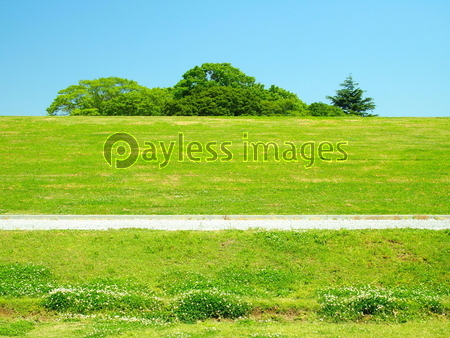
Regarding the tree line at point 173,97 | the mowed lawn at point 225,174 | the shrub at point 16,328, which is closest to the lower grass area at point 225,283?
the shrub at point 16,328

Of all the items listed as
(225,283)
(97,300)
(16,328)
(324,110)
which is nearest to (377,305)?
(225,283)

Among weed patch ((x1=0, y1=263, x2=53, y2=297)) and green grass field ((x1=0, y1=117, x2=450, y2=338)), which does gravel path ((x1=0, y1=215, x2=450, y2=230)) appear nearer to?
green grass field ((x1=0, y1=117, x2=450, y2=338))

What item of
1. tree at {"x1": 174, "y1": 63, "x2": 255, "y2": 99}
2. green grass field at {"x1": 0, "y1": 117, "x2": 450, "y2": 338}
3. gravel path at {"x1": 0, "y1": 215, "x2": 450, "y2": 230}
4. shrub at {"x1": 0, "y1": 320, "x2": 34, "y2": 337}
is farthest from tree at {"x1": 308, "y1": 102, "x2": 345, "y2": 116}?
shrub at {"x1": 0, "y1": 320, "x2": 34, "y2": 337}

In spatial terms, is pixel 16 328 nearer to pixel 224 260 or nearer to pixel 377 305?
pixel 224 260

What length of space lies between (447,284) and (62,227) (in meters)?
10.8

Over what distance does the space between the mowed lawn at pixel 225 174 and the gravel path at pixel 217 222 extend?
43.2 inches

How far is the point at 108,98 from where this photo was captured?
3046 inches

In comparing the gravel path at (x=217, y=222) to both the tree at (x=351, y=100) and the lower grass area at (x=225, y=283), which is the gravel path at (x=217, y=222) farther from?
the tree at (x=351, y=100)

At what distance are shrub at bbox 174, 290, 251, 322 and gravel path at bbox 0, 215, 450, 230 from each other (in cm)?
415

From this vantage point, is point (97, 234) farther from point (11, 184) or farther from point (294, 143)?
point (294, 143)

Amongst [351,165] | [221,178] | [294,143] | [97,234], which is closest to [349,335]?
[97,234]

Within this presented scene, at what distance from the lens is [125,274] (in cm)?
1046

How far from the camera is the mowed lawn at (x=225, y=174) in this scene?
16.7 metres

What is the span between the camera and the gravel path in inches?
526
